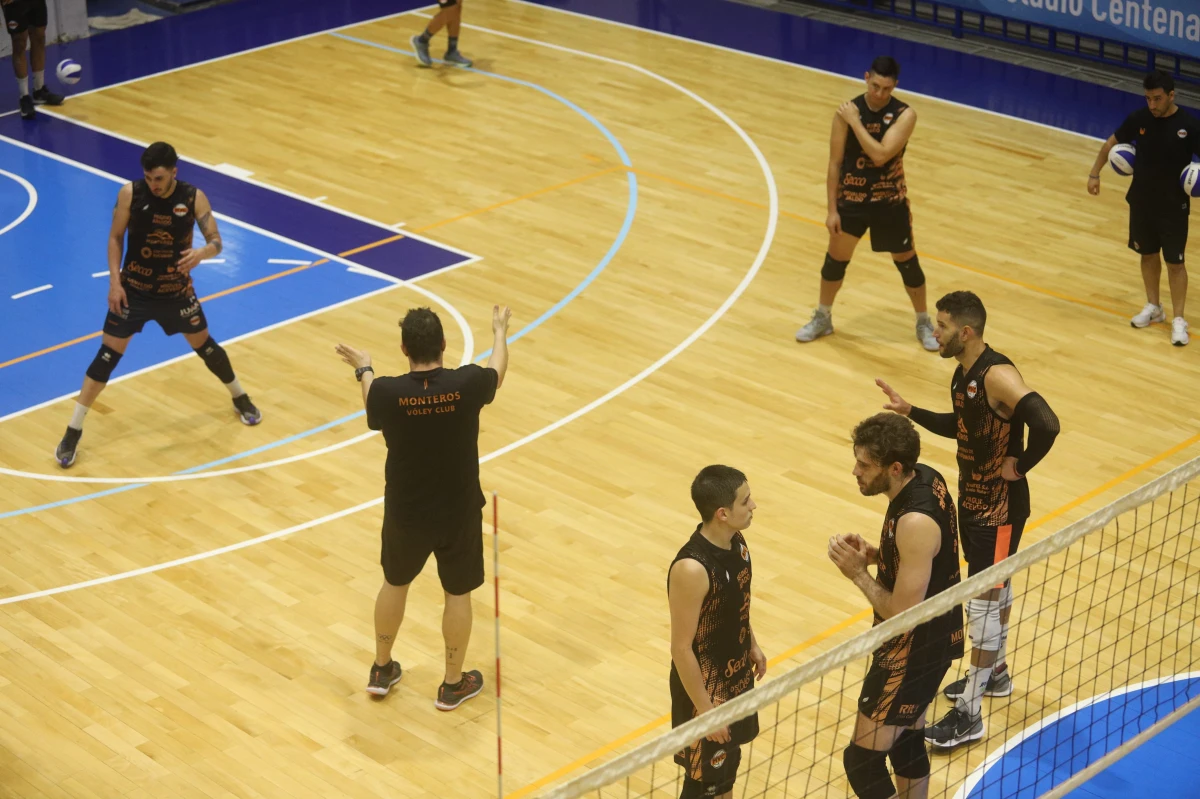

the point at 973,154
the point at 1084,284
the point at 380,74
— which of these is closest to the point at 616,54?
the point at 380,74

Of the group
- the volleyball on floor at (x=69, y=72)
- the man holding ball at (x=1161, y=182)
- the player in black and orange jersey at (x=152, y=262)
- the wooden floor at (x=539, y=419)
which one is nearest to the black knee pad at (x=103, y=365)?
the player in black and orange jersey at (x=152, y=262)

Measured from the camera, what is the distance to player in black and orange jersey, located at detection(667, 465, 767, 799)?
5.59m

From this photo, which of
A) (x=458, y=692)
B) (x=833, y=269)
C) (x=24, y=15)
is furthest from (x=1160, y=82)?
(x=24, y=15)

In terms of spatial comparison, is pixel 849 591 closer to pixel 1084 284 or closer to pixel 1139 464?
pixel 1139 464

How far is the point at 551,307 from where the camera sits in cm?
1199

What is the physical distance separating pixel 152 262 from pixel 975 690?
557 cm

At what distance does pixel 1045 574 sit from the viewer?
833cm

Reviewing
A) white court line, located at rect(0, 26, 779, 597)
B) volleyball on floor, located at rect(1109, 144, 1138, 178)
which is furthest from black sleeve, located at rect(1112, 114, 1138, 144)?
white court line, located at rect(0, 26, 779, 597)

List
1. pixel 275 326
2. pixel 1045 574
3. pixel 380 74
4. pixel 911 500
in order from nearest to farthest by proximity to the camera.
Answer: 1. pixel 911 500
2. pixel 1045 574
3. pixel 275 326
4. pixel 380 74

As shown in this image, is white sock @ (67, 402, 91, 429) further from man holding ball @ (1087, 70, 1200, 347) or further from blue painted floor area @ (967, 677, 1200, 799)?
man holding ball @ (1087, 70, 1200, 347)

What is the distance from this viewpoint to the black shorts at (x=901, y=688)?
591cm

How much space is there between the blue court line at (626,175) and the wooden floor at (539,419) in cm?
9

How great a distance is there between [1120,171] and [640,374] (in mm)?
3814

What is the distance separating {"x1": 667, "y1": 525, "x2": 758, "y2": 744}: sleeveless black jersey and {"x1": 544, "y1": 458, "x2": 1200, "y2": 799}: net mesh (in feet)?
1.80
